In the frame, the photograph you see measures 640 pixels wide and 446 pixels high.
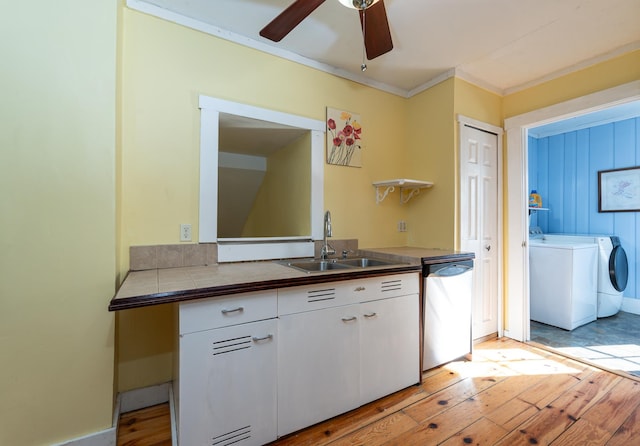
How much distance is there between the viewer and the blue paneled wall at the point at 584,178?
3.45 metres

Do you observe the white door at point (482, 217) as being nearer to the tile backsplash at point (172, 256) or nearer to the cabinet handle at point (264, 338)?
the cabinet handle at point (264, 338)

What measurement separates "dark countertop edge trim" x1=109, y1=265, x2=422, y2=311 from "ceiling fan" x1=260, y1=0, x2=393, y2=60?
1.39 metres

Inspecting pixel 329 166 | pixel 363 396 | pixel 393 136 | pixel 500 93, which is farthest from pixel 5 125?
pixel 500 93

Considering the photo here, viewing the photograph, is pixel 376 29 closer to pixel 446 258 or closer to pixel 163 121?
pixel 163 121

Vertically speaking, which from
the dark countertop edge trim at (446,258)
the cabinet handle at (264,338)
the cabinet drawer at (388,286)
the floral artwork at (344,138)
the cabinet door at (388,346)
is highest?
the floral artwork at (344,138)

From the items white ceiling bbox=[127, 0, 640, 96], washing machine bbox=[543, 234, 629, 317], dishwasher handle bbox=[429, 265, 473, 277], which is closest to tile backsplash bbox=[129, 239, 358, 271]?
white ceiling bbox=[127, 0, 640, 96]

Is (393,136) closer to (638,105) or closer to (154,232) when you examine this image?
(154,232)

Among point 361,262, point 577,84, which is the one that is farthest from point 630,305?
point 361,262

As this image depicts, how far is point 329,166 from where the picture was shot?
240 centimetres

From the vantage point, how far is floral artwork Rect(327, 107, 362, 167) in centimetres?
240

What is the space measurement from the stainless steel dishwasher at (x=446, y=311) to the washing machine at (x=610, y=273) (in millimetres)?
2294

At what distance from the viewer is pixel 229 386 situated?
1.30m

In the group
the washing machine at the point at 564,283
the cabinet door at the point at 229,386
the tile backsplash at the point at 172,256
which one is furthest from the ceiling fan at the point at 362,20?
the washing machine at the point at 564,283

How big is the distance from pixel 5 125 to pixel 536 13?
9.81 ft
